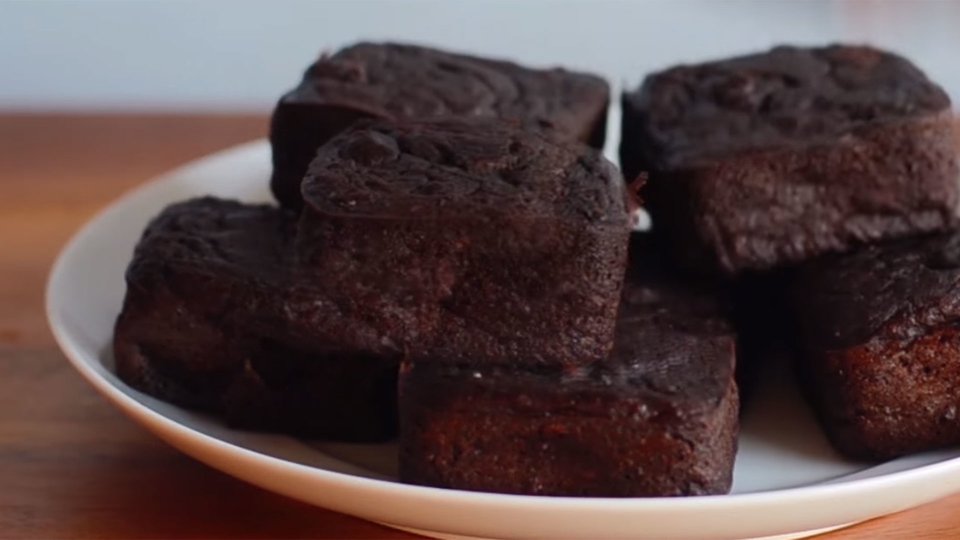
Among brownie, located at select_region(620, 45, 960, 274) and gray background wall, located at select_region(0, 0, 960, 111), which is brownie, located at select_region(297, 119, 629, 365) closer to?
brownie, located at select_region(620, 45, 960, 274)

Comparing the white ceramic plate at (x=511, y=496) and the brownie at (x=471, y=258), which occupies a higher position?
the brownie at (x=471, y=258)

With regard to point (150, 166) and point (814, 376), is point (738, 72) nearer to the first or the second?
point (814, 376)

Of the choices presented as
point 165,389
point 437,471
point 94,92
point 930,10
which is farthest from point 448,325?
point 930,10

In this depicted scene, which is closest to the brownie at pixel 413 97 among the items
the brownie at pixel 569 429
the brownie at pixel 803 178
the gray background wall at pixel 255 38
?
the brownie at pixel 803 178

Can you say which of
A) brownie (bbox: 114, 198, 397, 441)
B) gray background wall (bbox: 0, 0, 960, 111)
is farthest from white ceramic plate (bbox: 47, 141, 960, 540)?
gray background wall (bbox: 0, 0, 960, 111)

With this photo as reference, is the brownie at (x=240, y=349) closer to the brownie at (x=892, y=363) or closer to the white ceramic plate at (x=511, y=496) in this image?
the white ceramic plate at (x=511, y=496)

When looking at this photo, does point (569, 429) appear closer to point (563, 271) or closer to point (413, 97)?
point (563, 271)

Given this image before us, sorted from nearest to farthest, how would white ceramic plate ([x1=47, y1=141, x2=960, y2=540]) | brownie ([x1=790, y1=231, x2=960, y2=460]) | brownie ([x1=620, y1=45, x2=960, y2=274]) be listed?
white ceramic plate ([x1=47, y1=141, x2=960, y2=540]) → brownie ([x1=790, y1=231, x2=960, y2=460]) → brownie ([x1=620, y1=45, x2=960, y2=274])
